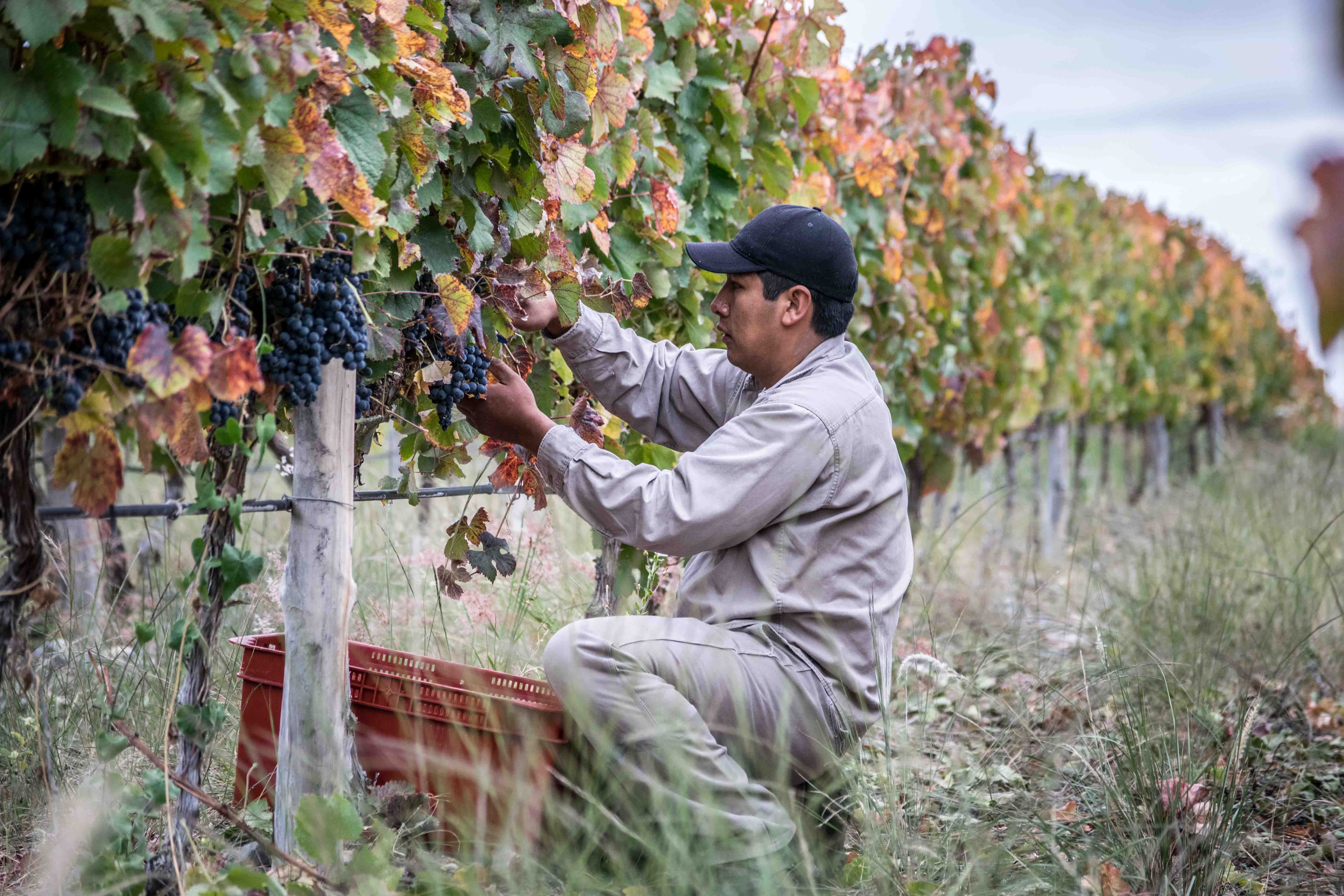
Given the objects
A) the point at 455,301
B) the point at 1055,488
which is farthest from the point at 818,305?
the point at 1055,488

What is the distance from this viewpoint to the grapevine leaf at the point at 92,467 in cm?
162

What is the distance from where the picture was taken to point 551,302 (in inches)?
106

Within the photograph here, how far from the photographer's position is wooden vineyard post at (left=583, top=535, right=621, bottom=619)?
341cm

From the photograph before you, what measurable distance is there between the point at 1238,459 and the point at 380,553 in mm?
9418

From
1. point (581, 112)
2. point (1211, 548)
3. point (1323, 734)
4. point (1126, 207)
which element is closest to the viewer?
point (581, 112)

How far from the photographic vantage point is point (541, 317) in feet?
8.73

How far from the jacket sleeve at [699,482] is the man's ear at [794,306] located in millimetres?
347

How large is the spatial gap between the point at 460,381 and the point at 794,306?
35.9 inches

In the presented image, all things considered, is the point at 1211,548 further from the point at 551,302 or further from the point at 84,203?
the point at 84,203

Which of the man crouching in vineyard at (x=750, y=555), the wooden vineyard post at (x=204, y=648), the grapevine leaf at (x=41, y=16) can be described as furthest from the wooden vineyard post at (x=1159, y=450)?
the grapevine leaf at (x=41, y=16)

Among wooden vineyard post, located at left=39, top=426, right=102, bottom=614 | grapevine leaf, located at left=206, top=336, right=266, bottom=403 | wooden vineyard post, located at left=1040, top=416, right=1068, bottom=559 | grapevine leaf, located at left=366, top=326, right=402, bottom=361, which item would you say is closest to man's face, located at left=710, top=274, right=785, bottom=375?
grapevine leaf, located at left=366, top=326, right=402, bottom=361

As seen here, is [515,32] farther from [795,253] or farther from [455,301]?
[795,253]

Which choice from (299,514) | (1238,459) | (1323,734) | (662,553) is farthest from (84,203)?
(1238,459)

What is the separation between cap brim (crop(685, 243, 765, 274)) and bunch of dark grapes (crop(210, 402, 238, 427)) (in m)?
1.30
